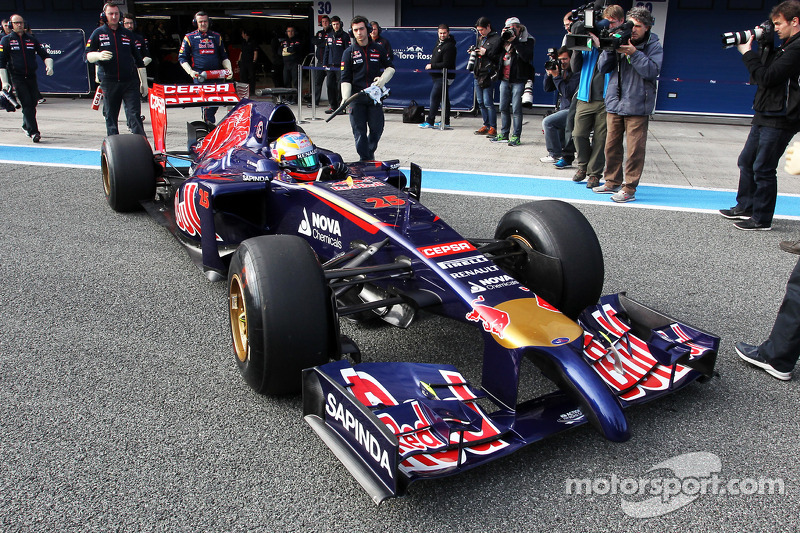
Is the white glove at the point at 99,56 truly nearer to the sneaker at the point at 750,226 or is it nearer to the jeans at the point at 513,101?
the jeans at the point at 513,101

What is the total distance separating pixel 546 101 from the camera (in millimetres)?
14898

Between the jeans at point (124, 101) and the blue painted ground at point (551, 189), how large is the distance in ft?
1.99

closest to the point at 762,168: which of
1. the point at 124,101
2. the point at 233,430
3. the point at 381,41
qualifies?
the point at 233,430

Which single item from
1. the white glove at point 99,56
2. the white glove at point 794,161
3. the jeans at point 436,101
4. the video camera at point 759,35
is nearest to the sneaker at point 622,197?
the video camera at point 759,35

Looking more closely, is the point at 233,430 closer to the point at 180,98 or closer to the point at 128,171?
the point at 128,171

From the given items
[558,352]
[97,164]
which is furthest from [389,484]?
[97,164]

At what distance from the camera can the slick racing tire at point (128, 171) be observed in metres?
5.96

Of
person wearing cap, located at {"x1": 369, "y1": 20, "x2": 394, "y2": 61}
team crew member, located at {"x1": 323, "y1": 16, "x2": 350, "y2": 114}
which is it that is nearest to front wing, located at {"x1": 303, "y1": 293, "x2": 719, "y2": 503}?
person wearing cap, located at {"x1": 369, "y1": 20, "x2": 394, "y2": 61}

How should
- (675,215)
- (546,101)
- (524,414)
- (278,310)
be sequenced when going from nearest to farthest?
(524,414) < (278,310) < (675,215) < (546,101)

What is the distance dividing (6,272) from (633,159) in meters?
5.92

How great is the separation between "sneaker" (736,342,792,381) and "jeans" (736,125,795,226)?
2858mm

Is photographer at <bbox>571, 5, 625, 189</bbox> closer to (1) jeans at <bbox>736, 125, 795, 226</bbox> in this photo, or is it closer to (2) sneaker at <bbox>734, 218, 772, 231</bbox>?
(1) jeans at <bbox>736, 125, 795, 226</bbox>

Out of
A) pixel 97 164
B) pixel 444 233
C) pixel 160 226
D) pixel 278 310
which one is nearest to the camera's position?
pixel 278 310

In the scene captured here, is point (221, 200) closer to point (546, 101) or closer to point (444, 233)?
point (444, 233)
